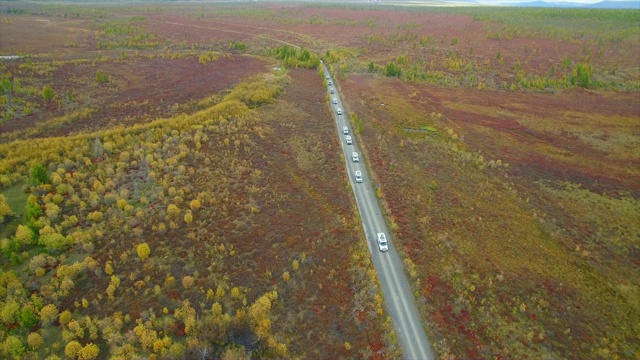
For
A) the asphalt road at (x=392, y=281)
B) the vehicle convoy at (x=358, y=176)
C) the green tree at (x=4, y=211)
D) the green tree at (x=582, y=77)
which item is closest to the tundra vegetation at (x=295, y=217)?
the green tree at (x=4, y=211)

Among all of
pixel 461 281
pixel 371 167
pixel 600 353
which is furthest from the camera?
pixel 371 167

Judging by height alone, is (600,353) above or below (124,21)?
below

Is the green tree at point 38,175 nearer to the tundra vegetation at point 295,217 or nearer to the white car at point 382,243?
the tundra vegetation at point 295,217

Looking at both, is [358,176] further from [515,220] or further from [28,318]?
[28,318]

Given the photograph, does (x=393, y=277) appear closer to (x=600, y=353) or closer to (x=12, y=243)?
(x=600, y=353)

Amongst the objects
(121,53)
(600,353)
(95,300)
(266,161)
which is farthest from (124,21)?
(600,353)

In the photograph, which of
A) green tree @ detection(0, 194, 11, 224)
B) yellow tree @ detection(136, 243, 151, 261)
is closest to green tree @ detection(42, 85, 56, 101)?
green tree @ detection(0, 194, 11, 224)
